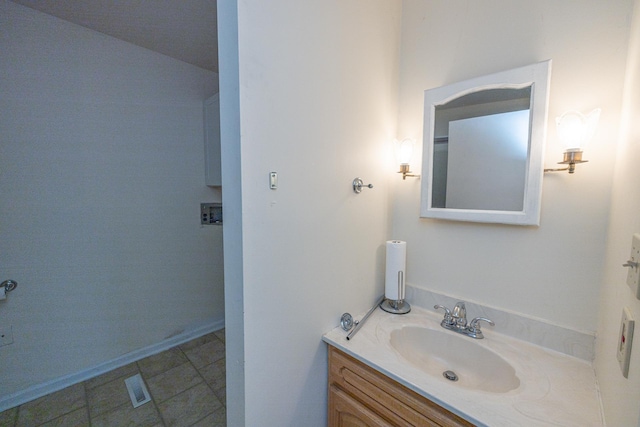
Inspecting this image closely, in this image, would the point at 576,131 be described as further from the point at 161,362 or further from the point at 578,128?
the point at 161,362

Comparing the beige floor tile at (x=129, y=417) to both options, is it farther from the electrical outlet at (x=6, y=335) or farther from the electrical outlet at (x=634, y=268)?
the electrical outlet at (x=634, y=268)

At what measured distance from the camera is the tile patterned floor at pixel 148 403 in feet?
4.44

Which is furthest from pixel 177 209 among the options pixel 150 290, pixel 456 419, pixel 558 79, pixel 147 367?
pixel 558 79

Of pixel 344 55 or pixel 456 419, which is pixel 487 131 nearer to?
pixel 344 55

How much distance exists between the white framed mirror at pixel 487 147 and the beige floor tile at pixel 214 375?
1.72 metres

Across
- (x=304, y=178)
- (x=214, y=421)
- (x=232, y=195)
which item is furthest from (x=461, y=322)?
(x=214, y=421)

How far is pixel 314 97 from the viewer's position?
37.2 inches

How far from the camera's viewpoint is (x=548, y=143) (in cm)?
96

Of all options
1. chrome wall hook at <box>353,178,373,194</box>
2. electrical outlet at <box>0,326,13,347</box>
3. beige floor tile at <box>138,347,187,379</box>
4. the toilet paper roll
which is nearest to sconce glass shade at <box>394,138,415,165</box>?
chrome wall hook at <box>353,178,373,194</box>

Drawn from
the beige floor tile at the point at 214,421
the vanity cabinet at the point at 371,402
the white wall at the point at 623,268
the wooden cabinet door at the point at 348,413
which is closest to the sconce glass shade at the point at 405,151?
the white wall at the point at 623,268

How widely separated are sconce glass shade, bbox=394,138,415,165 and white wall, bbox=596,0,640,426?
27.3 inches

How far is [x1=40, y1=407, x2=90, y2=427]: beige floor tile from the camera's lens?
51.9 inches

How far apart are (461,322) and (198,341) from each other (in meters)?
2.08

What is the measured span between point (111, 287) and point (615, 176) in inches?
106
